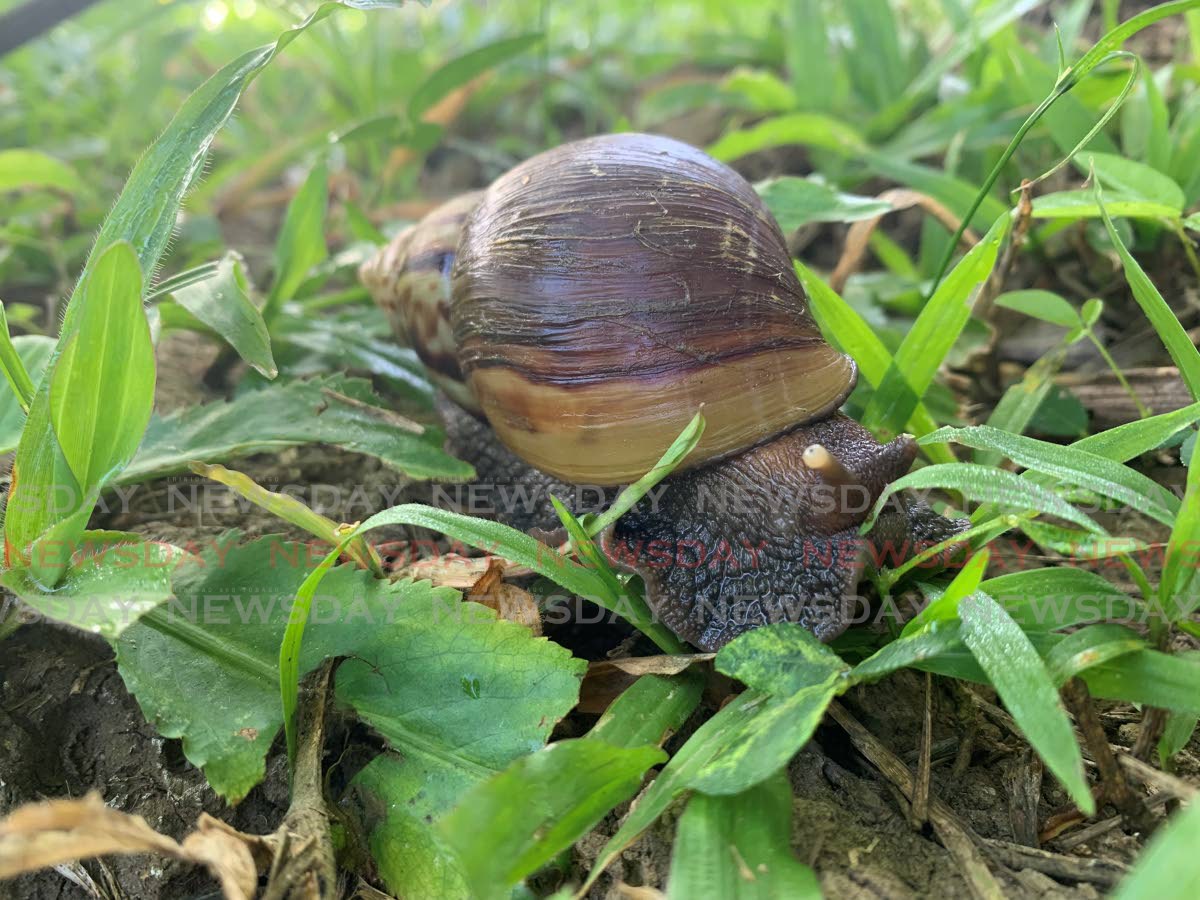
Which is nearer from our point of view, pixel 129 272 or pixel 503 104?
pixel 129 272

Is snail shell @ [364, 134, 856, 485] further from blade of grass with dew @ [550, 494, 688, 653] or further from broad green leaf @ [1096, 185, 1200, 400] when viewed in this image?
broad green leaf @ [1096, 185, 1200, 400]

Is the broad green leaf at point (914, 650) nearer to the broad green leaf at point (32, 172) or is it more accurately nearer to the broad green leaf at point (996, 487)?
the broad green leaf at point (996, 487)

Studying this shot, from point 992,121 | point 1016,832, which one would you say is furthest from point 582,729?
point 992,121

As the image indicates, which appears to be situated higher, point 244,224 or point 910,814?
point 244,224

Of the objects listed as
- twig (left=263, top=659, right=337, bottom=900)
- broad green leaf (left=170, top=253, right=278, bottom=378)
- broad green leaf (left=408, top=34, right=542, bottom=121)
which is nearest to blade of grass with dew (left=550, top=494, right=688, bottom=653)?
twig (left=263, top=659, right=337, bottom=900)

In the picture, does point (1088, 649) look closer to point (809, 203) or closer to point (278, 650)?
point (278, 650)

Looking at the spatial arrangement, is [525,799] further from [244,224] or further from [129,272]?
[244,224]

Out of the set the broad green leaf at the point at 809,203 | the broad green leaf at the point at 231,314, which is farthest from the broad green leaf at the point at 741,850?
the broad green leaf at the point at 809,203
